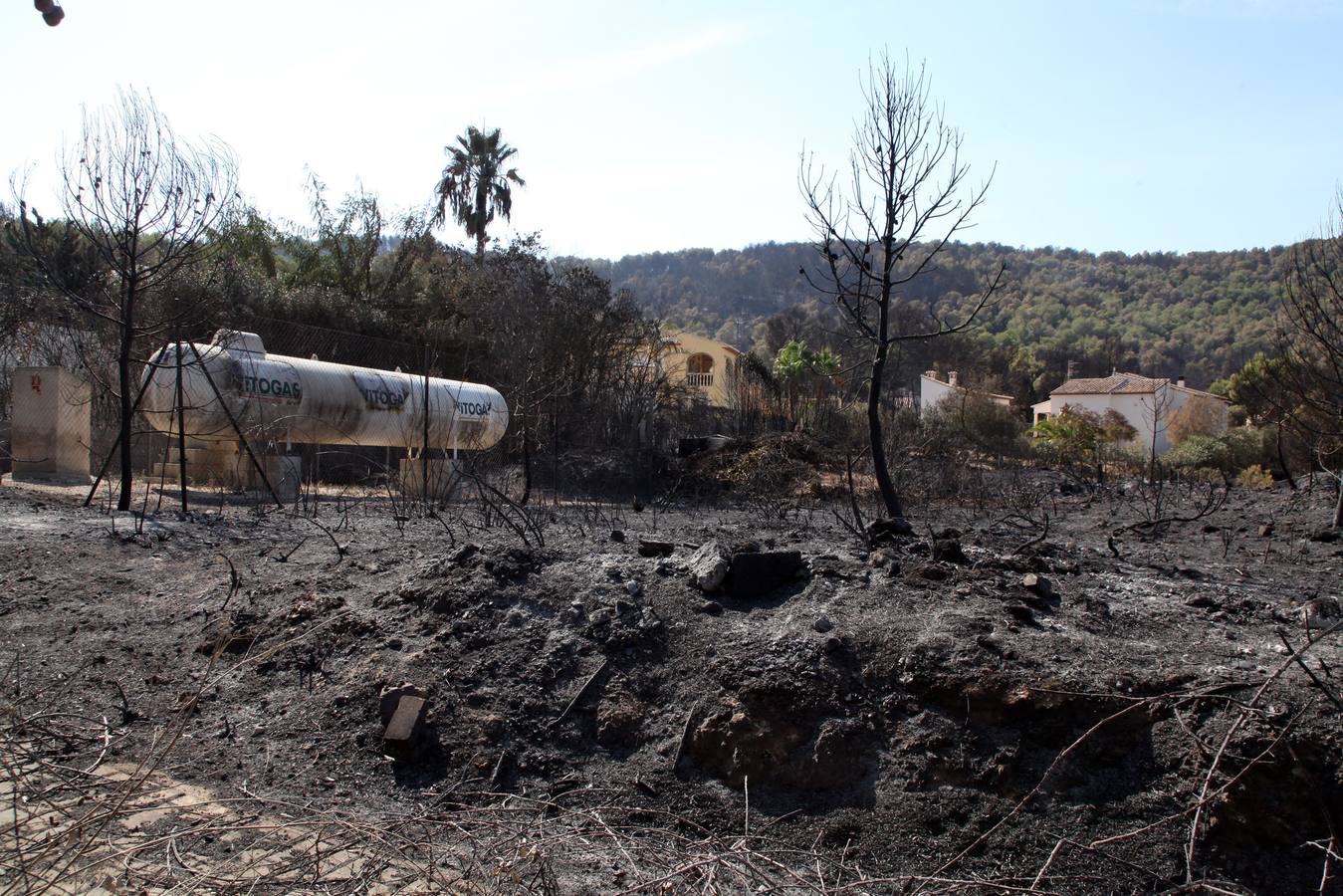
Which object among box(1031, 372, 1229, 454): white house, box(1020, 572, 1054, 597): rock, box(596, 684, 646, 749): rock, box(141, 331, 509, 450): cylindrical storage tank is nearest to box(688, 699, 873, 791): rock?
box(596, 684, 646, 749): rock

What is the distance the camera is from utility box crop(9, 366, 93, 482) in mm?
12953

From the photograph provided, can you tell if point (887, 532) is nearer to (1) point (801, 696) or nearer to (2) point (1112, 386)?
(1) point (801, 696)

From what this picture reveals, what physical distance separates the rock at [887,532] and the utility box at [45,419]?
37.3 ft

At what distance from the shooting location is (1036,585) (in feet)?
15.3

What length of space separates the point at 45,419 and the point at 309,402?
11.2 feet

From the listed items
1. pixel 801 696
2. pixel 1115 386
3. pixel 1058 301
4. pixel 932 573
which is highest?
pixel 1058 301

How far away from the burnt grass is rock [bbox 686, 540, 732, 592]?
8cm

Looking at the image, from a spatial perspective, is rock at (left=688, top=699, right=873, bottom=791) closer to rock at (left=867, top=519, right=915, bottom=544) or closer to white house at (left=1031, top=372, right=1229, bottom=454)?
rock at (left=867, top=519, right=915, bottom=544)

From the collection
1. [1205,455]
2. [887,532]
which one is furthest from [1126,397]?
[887,532]

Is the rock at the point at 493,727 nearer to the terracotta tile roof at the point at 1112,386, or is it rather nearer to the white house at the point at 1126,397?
the white house at the point at 1126,397

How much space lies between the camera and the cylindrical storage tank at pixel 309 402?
1312cm

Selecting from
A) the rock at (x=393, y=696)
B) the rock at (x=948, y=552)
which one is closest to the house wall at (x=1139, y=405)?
the rock at (x=948, y=552)

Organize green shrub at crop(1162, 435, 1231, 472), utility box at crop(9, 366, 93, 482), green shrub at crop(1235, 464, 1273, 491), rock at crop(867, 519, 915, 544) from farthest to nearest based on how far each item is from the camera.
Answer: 1. green shrub at crop(1162, 435, 1231, 472)
2. green shrub at crop(1235, 464, 1273, 491)
3. utility box at crop(9, 366, 93, 482)
4. rock at crop(867, 519, 915, 544)

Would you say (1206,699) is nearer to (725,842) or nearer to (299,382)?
(725,842)
